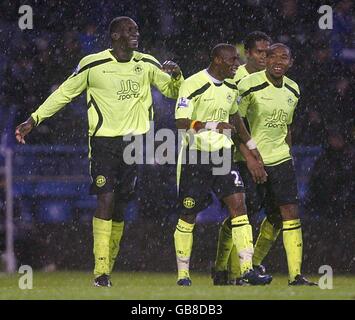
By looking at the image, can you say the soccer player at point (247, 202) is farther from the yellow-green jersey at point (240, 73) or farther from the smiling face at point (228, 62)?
the smiling face at point (228, 62)

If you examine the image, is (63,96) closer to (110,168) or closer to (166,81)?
(110,168)

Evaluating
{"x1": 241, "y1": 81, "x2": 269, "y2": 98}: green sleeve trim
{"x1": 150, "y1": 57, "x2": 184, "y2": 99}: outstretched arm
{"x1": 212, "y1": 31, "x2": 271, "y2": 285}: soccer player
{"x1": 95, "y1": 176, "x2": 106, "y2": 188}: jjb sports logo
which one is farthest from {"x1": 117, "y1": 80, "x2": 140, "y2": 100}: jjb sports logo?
{"x1": 241, "y1": 81, "x2": 269, "y2": 98}: green sleeve trim

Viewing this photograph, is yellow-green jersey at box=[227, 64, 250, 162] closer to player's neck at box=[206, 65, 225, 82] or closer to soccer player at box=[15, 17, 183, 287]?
player's neck at box=[206, 65, 225, 82]

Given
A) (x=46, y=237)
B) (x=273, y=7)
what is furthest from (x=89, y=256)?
(x=273, y=7)

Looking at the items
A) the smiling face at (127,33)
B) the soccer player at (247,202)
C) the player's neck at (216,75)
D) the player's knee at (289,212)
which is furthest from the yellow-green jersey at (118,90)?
the player's knee at (289,212)

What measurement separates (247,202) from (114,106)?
1404 millimetres

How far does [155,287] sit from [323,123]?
3.77m

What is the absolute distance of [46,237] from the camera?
13.9 m

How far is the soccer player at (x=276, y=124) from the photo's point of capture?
37.7 feet

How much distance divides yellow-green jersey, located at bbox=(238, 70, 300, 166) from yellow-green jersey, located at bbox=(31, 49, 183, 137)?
0.59 meters

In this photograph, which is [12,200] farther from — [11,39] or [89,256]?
[11,39]

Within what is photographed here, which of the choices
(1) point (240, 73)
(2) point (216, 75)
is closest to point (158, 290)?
(2) point (216, 75)

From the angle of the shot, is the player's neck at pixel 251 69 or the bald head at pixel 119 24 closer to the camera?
the bald head at pixel 119 24

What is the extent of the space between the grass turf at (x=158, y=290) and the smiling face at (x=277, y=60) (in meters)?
1.73
